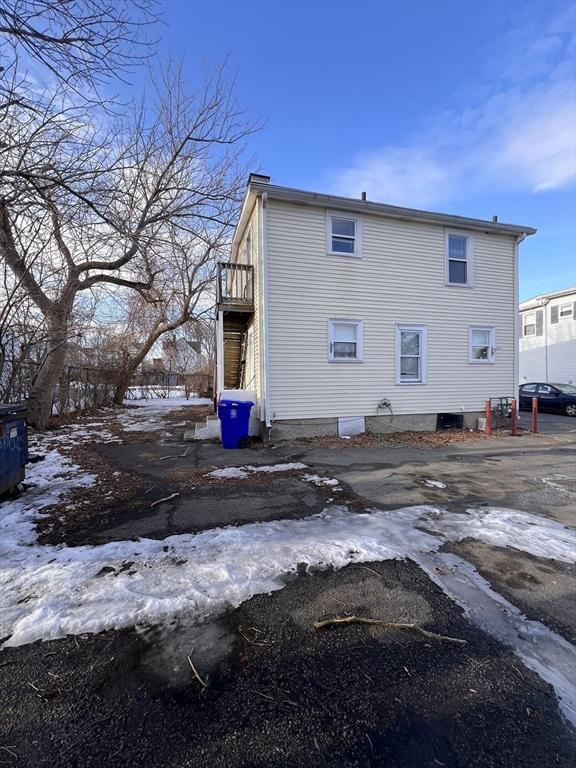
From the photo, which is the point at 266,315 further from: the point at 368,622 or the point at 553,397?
the point at 553,397

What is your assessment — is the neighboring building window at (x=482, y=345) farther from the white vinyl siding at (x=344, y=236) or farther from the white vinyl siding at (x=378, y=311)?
the white vinyl siding at (x=344, y=236)

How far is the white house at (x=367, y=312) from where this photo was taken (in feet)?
27.9

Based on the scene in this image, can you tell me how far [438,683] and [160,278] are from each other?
1738 centimetres

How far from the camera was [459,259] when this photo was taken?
10.1 m

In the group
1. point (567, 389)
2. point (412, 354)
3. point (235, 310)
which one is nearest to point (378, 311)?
point (412, 354)

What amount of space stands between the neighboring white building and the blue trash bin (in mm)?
19166

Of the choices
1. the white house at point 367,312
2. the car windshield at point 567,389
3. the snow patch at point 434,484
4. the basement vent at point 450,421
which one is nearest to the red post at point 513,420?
the white house at point 367,312

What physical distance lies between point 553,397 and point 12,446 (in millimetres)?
17772

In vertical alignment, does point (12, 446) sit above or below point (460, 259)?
below

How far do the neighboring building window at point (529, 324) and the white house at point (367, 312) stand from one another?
43.0 ft

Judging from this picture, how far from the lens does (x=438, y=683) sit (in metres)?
1.78

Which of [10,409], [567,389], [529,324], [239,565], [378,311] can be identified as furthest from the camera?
[529,324]

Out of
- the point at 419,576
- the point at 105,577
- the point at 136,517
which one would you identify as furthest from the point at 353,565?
the point at 136,517

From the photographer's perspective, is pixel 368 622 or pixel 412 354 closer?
pixel 368 622
